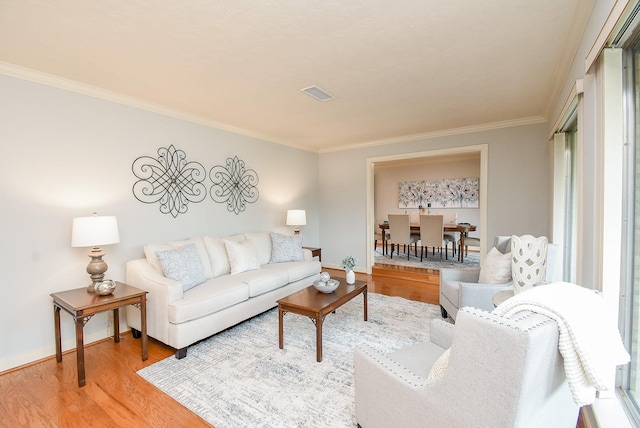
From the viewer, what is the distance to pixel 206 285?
115 inches

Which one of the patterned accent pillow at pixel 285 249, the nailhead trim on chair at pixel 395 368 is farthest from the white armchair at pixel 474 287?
the patterned accent pillow at pixel 285 249

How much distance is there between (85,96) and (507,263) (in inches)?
167

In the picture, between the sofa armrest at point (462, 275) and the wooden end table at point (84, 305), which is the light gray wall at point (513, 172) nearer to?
the sofa armrest at point (462, 275)

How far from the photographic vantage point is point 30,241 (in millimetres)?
2387

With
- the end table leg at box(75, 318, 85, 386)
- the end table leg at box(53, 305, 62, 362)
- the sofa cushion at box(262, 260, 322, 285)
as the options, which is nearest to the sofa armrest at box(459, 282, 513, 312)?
the sofa cushion at box(262, 260, 322, 285)

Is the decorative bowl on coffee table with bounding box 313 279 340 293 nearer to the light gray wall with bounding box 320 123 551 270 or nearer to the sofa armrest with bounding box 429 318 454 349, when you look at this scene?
the sofa armrest with bounding box 429 318 454 349

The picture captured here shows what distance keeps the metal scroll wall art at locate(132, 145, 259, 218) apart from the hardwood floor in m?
1.53

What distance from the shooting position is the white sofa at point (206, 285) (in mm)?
2467

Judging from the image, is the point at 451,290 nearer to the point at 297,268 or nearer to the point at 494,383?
the point at 297,268

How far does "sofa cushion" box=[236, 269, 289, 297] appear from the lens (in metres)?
3.10

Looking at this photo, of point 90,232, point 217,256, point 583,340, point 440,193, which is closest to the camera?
point 583,340

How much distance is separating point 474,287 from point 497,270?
291mm

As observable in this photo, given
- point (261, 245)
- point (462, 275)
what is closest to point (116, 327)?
point (261, 245)

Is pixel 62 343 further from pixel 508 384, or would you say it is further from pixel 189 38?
pixel 508 384
